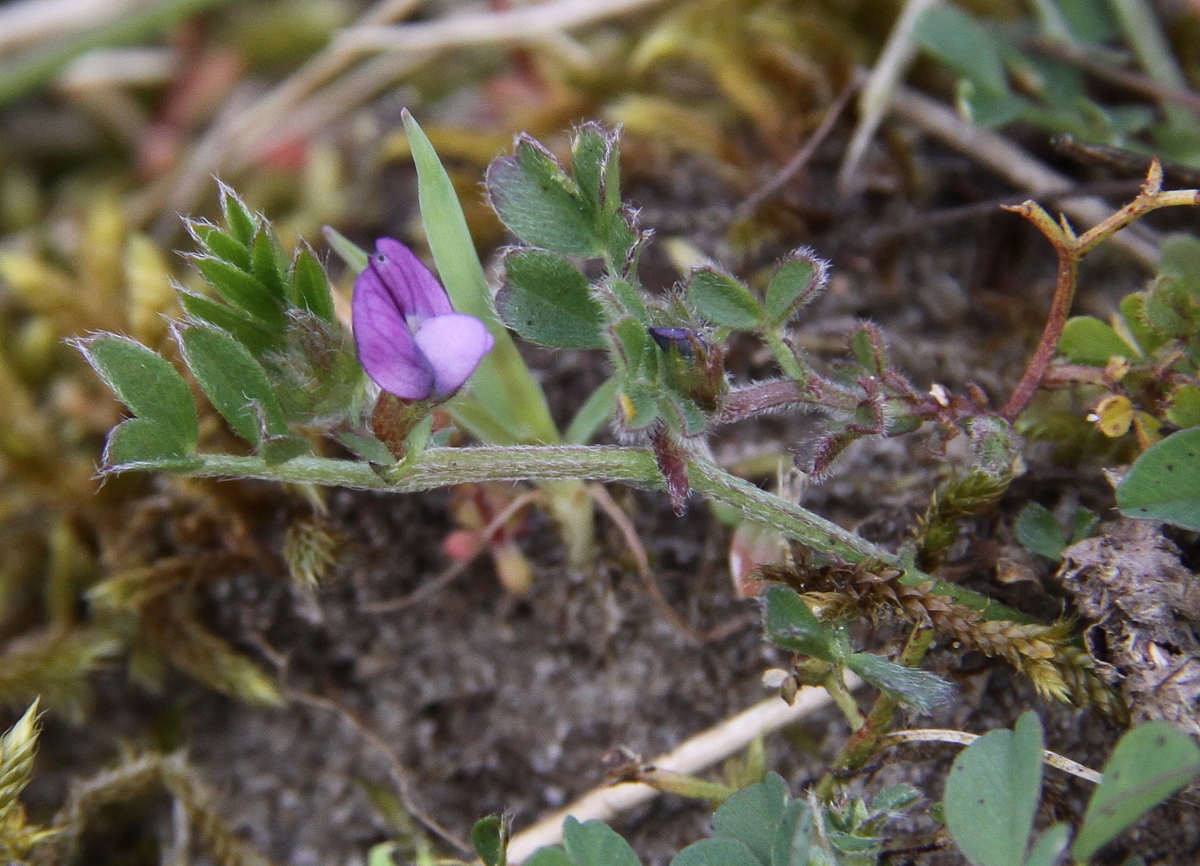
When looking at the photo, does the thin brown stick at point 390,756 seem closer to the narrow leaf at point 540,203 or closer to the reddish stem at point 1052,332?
the narrow leaf at point 540,203

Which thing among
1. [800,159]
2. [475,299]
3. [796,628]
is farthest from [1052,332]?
[475,299]

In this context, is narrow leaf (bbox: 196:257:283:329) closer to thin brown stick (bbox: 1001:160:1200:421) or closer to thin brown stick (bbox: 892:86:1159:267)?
thin brown stick (bbox: 1001:160:1200:421)

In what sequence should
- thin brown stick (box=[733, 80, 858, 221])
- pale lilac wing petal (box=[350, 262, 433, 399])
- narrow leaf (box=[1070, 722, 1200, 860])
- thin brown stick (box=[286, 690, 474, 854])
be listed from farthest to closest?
1. thin brown stick (box=[733, 80, 858, 221])
2. thin brown stick (box=[286, 690, 474, 854])
3. pale lilac wing petal (box=[350, 262, 433, 399])
4. narrow leaf (box=[1070, 722, 1200, 860])

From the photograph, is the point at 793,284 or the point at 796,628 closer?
the point at 796,628

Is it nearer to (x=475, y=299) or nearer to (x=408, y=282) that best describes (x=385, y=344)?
(x=408, y=282)

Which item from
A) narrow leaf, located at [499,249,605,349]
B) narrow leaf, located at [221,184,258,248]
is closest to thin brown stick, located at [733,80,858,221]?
narrow leaf, located at [499,249,605,349]

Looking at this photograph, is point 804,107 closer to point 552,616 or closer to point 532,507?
point 532,507

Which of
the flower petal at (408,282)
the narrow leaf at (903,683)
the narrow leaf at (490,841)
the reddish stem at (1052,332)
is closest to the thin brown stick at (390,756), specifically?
the narrow leaf at (490,841)

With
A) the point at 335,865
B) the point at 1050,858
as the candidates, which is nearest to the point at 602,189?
the point at 1050,858
